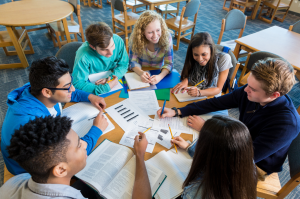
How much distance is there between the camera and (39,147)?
646mm

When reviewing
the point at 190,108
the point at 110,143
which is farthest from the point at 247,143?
the point at 110,143

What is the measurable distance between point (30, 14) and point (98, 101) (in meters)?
2.39

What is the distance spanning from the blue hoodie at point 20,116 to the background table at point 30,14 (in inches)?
77.8

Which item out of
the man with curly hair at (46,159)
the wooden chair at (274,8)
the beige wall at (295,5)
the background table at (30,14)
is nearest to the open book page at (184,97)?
the man with curly hair at (46,159)

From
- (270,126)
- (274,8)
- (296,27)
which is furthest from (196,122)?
(274,8)

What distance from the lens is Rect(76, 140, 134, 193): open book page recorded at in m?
0.81

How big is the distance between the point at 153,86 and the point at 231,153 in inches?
36.2

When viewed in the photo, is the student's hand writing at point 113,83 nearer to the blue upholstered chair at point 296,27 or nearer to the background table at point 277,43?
the background table at point 277,43

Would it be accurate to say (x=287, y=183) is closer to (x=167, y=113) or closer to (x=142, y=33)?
(x=167, y=113)

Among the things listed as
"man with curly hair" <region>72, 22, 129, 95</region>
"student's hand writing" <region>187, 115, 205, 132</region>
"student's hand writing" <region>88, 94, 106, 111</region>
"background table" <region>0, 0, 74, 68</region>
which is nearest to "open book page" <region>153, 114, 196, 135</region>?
"student's hand writing" <region>187, 115, 205, 132</region>

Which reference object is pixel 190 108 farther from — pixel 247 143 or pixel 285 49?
pixel 285 49

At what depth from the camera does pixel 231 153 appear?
630 millimetres

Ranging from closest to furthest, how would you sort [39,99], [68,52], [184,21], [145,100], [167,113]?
[39,99]
[167,113]
[145,100]
[68,52]
[184,21]

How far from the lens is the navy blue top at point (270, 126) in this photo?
2.96 feet
